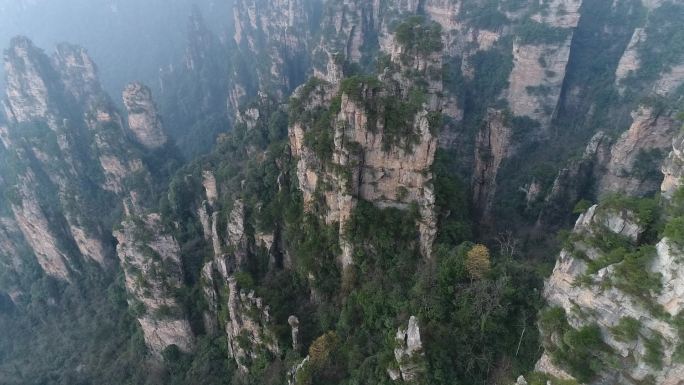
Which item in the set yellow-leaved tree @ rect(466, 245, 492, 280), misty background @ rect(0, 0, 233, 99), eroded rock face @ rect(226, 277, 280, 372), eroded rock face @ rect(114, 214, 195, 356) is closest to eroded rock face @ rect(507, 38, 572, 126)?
yellow-leaved tree @ rect(466, 245, 492, 280)

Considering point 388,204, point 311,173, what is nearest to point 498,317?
point 388,204

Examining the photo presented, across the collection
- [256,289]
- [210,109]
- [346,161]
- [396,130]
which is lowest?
[210,109]

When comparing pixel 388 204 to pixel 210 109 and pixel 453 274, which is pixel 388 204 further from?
pixel 210 109

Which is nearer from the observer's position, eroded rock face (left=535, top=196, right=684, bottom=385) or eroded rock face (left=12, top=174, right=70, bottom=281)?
eroded rock face (left=535, top=196, right=684, bottom=385)

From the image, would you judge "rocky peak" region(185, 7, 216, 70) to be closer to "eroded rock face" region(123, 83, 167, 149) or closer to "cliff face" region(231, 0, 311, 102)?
"cliff face" region(231, 0, 311, 102)

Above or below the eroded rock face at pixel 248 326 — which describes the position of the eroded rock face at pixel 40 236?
below

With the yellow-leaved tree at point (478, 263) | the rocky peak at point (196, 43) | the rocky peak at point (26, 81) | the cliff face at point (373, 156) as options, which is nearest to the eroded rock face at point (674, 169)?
the yellow-leaved tree at point (478, 263)

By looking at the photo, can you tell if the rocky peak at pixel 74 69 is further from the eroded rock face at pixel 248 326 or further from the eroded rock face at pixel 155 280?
the eroded rock face at pixel 248 326
